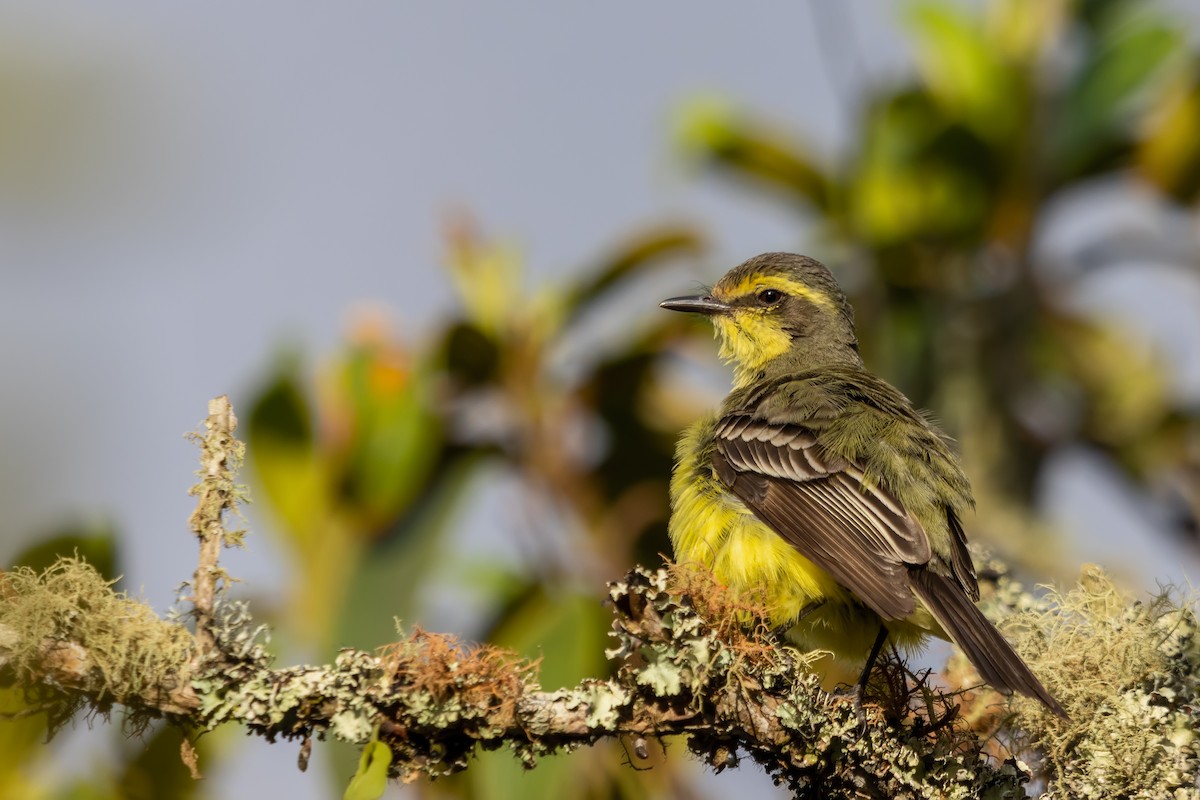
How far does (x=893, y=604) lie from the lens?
444 cm

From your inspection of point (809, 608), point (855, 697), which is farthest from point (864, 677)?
point (809, 608)

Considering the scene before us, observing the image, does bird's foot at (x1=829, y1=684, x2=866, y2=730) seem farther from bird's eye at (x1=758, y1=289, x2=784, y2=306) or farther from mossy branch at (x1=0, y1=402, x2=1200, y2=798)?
bird's eye at (x1=758, y1=289, x2=784, y2=306)

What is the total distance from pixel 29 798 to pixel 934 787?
2.45 metres

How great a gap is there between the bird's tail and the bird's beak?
7.83ft

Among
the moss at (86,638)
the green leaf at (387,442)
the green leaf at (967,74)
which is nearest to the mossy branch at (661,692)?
the moss at (86,638)

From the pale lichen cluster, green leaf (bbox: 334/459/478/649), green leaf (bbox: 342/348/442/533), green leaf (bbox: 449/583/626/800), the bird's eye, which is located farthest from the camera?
the bird's eye

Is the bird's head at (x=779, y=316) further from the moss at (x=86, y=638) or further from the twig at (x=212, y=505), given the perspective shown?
the moss at (x=86, y=638)

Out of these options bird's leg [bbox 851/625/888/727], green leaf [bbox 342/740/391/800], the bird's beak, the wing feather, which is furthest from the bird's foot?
the bird's beak

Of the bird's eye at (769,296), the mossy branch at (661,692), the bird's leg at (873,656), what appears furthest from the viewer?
the bird's eye at (769,296)

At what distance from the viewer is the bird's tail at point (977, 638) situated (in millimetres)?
3949

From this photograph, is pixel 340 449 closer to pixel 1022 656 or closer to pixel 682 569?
pixel 682 569

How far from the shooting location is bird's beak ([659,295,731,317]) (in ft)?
22.3

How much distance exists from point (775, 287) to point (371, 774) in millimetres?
4164

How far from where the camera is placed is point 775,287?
693 centimetres
